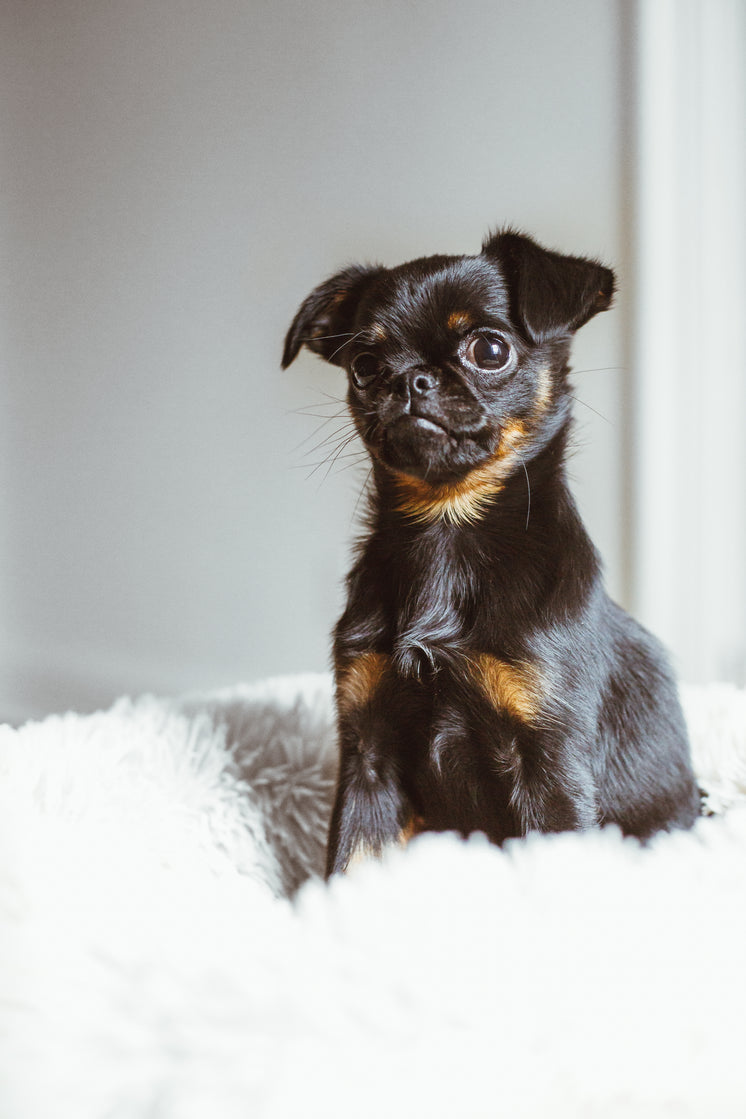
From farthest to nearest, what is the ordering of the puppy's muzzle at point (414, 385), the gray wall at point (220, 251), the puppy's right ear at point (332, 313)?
the gray wall at point (220, 251)
the puppy's right ear at point (332, 313)
the puppy's muzzle at point (414, 385)

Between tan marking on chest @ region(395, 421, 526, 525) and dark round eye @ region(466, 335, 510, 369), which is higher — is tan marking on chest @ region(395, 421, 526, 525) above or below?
below

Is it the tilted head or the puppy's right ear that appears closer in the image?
the tilted head

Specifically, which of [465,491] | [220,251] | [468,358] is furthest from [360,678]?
[220,251]

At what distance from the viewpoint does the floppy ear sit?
761 mm

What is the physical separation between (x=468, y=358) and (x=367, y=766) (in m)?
0.40

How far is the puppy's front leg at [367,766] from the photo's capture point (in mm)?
826

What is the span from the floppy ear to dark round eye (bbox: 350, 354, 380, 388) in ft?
0.45

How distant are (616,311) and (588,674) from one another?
63 centimetres

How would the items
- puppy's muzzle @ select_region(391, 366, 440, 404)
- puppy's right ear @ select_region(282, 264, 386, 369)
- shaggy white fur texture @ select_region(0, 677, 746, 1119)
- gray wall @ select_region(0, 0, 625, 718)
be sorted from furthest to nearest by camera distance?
gray wall @ select_region(0, 0, 625, 718), puppy's right ear @ select_region(282, 264, 386, 369), puppy's muzzle @ select_region(391, 366, 440, 404), shaggy white fur texture @ select_region(0, 677, 746, 1119)

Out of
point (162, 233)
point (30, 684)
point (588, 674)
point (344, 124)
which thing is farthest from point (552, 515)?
point (30, 684)

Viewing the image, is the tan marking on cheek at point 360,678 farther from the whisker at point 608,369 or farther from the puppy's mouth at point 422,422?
the whisker at point 608,369

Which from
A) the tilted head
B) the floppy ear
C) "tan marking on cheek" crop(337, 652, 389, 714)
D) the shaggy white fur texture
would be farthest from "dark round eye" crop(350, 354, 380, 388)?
the shaggy white fur texture


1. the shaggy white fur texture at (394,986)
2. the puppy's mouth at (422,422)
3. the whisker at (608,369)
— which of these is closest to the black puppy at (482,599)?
the puppy's mouth at (422,422)

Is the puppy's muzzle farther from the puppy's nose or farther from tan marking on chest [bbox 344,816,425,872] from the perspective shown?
tan marking on chest [bbox 344,816,425,872]
